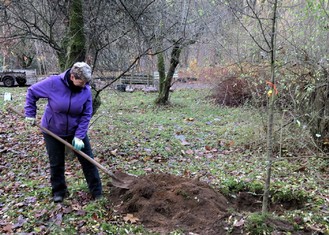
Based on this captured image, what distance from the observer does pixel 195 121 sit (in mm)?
10023

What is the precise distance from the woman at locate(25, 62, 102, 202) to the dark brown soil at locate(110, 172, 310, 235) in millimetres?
512

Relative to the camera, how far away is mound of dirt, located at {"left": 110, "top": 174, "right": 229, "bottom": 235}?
3477 millimetres

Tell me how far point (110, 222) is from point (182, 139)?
161 inches

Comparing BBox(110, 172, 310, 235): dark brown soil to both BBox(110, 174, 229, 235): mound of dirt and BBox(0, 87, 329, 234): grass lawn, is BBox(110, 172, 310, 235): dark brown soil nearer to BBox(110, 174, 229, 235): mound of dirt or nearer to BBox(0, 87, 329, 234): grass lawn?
BBox(110, 174, 229, 235): mound of dirt

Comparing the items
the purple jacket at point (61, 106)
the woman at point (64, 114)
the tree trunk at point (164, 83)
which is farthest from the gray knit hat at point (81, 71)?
the tree trunk at point (164, 83)

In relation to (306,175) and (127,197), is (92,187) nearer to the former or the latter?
(127,197)

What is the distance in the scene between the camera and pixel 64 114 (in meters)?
3.76

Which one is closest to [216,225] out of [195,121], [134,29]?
[134,29]

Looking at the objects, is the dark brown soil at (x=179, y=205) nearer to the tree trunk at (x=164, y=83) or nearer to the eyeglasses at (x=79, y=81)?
the eyeglasses at (x=79, y=81)

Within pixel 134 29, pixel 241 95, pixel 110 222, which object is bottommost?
pixel 110 222

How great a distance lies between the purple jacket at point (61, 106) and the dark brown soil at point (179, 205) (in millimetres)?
1028

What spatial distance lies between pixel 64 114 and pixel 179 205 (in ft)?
6.00

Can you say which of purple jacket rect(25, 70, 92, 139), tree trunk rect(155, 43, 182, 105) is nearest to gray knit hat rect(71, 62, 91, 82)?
purple jacket rect(25, 70, 92, 139)

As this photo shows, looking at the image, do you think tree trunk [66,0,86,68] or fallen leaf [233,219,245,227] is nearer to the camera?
fallen leaf [233,219,245,227]
